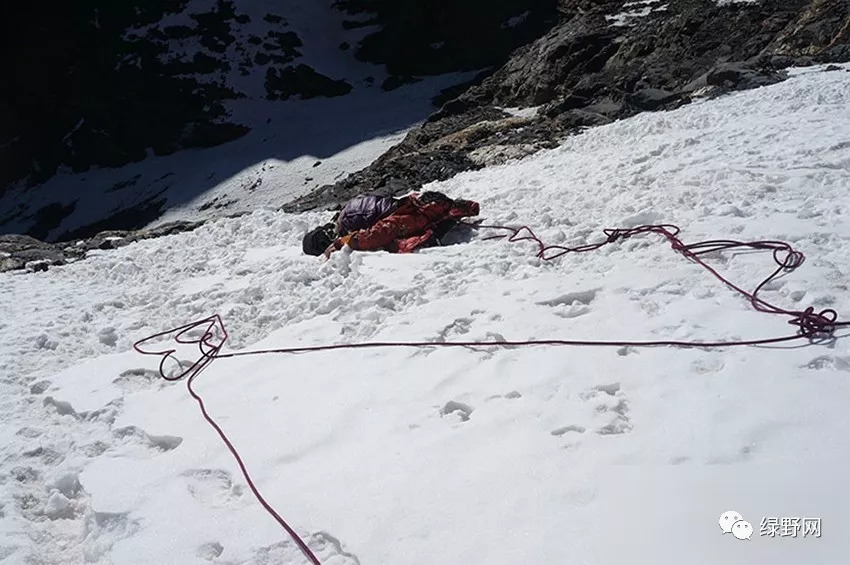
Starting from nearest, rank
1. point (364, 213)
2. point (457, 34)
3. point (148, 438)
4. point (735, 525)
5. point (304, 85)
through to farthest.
Result: point (735, 525), point (148, 438), point (364, 213), point (304, 85), point (457, 34)

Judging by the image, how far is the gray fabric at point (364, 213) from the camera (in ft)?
22.5

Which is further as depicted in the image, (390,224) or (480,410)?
(390,224)

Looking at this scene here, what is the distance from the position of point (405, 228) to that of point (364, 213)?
64 cm

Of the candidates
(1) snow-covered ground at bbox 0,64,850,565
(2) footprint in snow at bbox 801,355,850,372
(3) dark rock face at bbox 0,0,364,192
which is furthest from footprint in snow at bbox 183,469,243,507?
(3) dark rock face at bbox 0,0,364,192

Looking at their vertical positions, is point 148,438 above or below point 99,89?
above

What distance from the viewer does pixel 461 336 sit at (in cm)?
408

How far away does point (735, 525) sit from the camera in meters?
2.18

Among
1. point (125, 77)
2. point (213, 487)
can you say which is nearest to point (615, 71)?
point (213, 487)

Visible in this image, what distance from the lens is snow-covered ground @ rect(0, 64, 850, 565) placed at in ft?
7.84

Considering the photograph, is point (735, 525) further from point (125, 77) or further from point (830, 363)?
point (125, 77)

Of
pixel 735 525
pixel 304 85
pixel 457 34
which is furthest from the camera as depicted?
pixel 457 34

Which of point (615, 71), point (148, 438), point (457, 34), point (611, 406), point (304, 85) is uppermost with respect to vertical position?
point (611, 406)

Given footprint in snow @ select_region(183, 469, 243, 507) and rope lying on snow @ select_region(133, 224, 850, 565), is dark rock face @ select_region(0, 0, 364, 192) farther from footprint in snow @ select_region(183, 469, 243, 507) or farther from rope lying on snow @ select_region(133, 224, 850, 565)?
footprint in snow @ select_region(183, 469, 243, 507)

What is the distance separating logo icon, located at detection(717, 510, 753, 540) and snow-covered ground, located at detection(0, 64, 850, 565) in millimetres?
26
